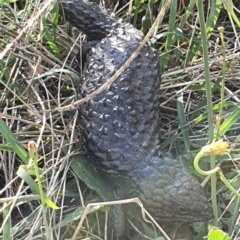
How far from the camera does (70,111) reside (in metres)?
2.33

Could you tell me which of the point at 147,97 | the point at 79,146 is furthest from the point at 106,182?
the point at 147,97

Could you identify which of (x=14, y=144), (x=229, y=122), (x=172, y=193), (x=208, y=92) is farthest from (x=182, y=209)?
(x=14, y=144)

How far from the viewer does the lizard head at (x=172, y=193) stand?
1.93 m

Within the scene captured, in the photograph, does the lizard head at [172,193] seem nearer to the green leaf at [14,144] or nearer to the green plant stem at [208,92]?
the green plant stem at [208,92]

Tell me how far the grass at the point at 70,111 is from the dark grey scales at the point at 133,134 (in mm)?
84

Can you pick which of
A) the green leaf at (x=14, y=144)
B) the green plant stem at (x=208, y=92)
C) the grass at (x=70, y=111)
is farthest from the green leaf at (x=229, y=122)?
the green leaf at (x=14, y=144)

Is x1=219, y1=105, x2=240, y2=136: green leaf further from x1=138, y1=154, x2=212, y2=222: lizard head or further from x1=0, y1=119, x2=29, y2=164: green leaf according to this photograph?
x1=0, y1=119, x2=29, y2=164: green leaf

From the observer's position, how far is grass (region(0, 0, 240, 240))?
2029 mm

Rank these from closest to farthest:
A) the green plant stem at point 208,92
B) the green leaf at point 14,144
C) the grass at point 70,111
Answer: the green plant stem at point 208,92
the green leaf at point 14,144
the grass at point 70,111

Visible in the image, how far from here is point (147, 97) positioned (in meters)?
2.18

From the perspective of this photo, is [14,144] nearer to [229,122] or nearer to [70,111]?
[70,111]

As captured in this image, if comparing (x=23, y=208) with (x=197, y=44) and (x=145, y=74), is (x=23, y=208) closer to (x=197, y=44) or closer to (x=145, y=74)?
(x=145, y=74)

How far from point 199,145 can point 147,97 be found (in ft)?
0.88

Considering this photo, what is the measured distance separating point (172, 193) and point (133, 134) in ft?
0.85
